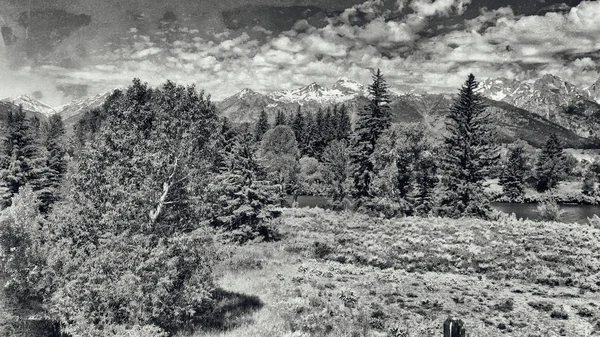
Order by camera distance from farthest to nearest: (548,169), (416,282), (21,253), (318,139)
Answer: (318,139) → (548,169) → (416,282) → (21,253)

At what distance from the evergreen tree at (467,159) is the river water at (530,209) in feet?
52.5

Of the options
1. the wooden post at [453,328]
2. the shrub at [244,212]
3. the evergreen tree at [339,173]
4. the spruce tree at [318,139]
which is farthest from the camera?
the spruce tree at [318,139]

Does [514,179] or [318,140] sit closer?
[514,179]

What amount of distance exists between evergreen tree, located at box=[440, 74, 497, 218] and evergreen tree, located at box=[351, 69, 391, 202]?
22.4ft

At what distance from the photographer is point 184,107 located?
11.0 meters

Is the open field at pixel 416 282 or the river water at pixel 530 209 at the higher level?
the open field at pixel 416 282

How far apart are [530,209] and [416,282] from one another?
5919 cm

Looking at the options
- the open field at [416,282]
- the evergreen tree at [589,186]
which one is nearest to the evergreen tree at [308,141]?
the evergreen tree at [589,186]

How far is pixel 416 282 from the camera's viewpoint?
63.0ft

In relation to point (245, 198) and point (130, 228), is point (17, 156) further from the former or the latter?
point (130, 228)

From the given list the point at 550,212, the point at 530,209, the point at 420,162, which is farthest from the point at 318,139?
the point at 420,162

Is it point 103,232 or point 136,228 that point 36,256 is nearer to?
point 103,232

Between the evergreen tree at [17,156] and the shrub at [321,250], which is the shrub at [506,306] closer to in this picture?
the shrub at [321,250]

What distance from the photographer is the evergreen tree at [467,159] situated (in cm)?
3947
